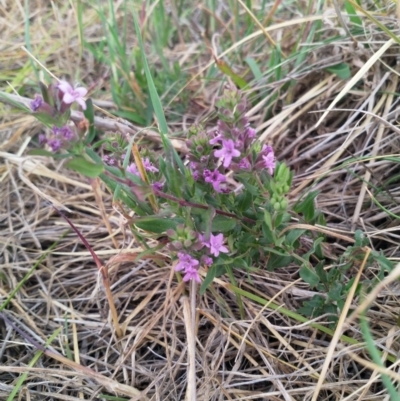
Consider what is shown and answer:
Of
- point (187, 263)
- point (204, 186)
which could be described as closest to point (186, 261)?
point (187, 263)

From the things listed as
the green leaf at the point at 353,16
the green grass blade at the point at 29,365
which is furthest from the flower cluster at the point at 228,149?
the green leaf at the point at 353,16

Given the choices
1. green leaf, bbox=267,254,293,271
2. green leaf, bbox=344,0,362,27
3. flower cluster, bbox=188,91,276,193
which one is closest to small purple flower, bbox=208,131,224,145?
flower cluster, bbox=188,91,276,193

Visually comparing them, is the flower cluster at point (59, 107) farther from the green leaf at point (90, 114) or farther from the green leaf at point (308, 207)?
the green leaf at point (308, 207)

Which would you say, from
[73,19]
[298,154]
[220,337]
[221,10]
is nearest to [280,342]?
[220,337]

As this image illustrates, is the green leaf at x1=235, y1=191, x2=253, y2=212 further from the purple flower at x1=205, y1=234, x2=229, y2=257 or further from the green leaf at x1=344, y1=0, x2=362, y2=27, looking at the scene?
the green leaf at x1=344, y1=0, x2=362, y2=27

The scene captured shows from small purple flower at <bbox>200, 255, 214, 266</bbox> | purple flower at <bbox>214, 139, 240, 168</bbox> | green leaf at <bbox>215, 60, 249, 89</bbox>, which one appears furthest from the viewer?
green leaf at <bbox>215, 60, 249, 89</bbox>

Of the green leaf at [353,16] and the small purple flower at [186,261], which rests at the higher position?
the green leaf at [353,16]

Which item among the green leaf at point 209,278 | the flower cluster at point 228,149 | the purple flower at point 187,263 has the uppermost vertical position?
the flower cluster at point 228,149
